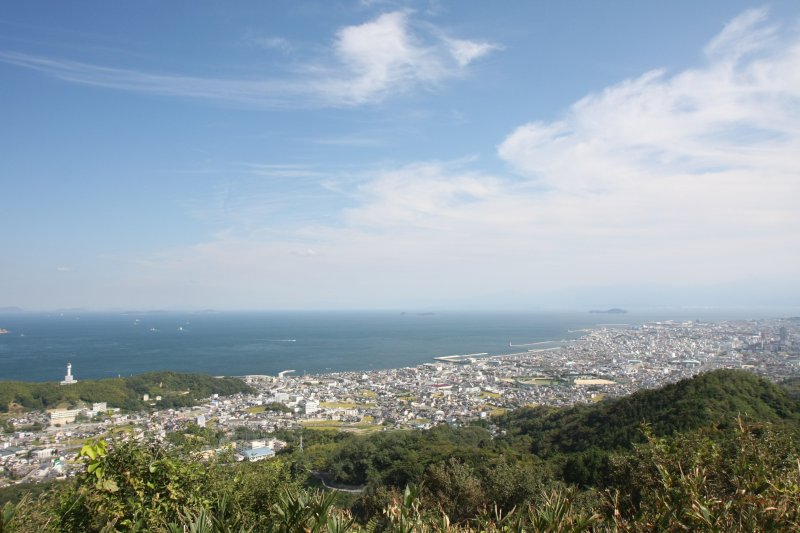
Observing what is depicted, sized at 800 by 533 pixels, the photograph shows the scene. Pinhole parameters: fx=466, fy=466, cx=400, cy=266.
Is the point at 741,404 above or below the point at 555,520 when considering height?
below

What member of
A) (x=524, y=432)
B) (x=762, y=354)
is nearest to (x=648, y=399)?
(x=524, y=432)

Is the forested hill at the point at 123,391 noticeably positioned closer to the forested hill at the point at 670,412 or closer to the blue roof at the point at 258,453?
the blue roof at the point at 258,453

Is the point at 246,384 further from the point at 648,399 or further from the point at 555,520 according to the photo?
the point at 555,520

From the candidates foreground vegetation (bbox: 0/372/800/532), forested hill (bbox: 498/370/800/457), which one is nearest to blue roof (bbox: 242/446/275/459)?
foreground vegetation (bbox: 0/372/800/532)

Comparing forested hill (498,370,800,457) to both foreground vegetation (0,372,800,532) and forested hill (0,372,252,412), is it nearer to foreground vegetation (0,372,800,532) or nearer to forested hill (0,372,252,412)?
foreground vegetation (0,372,800,532)

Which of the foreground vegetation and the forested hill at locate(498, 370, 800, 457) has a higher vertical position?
the foreground vegetation

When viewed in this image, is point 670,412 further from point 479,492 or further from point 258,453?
point 258,453
